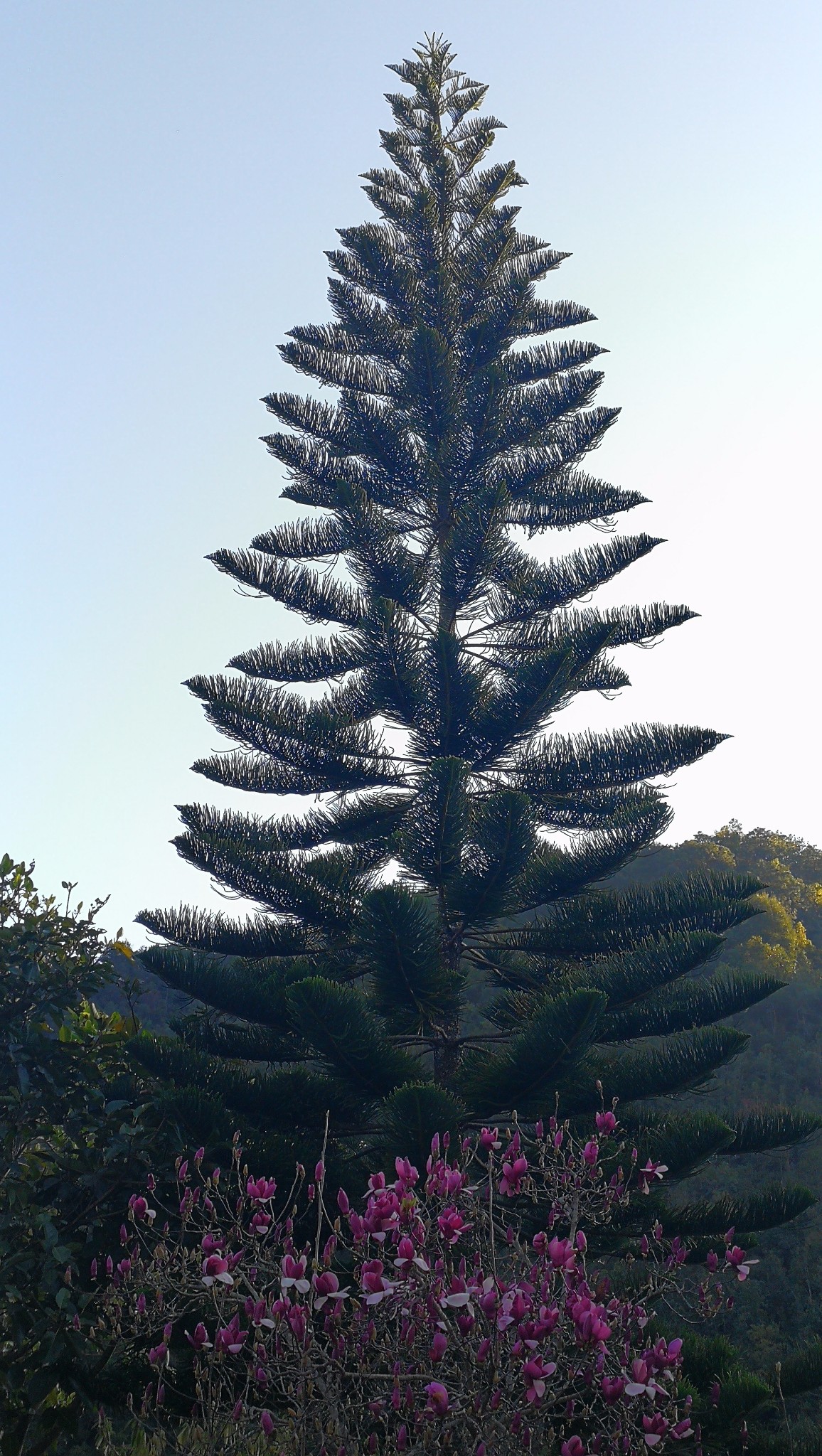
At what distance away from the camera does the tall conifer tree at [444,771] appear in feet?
21.0

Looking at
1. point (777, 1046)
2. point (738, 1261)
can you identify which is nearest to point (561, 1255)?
point (738, 1261)

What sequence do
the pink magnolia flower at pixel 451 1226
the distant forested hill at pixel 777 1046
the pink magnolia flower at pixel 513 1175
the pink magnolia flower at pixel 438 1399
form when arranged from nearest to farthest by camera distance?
1. the pink magnolia flower at pixel 438 1399
2. the pink magnolia flower at pixel 451 1226
3. the pink magnolia flower at pixel 513 1175
4. the distant forested hill at pixel 777 1046

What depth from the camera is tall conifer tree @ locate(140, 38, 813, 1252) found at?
252 inches

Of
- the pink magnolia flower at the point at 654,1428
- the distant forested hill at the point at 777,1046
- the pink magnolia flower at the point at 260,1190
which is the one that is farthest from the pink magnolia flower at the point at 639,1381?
the distant forested hill at the point at 777,1046

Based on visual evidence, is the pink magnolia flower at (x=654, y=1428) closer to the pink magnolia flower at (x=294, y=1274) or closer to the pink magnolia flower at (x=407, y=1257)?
the pink magnolia flower at (x=407, y=1257)

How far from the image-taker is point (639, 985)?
6.93m

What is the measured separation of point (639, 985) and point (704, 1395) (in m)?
2.17

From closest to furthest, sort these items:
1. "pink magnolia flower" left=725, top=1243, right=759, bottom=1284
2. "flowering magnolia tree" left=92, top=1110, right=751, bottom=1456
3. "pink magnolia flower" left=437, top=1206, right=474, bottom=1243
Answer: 1. "flowering magnolia tree" left=92, top=1110, right=751, bottom=1456
2. "pink magnolia flower" left=437, top=1206, right=474, bottom=1243
3. "pink magnolia flower" left=725, top=1243, right=759, bottom=1284

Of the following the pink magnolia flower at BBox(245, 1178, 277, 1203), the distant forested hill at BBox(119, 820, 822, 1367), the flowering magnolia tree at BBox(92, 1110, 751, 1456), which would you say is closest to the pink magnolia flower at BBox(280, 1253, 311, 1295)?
the flowering magnolia tree at BBox(92, 1110, 751, 1456)

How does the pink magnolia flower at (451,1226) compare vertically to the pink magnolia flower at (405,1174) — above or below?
below

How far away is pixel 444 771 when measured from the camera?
656 centimetres

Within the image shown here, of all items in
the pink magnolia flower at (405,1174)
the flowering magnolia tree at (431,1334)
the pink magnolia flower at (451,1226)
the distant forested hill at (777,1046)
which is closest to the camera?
the flowering magnolia tree at (431,1334)

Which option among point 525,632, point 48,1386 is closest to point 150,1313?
point 48,1386

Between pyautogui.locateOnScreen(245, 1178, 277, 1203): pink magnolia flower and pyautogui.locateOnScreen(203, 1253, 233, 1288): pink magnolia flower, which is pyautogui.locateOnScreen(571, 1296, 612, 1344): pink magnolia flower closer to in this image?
pyautogui.locateOnScreen(203, 1253, 233, 1288): pink magnolia flower
